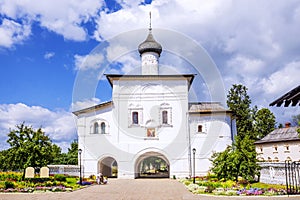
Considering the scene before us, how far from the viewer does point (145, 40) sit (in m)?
31.8

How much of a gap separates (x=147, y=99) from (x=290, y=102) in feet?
74.1

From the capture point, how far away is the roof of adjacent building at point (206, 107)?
92.8ft

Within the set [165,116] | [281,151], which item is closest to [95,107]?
[165,116]

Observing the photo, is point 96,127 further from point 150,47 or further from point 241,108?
point 241,108

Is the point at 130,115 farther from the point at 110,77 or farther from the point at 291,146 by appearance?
the point at 291,146

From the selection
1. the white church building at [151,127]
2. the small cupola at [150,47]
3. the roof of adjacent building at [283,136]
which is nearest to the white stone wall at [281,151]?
the roof of adjacent building at [283,136]

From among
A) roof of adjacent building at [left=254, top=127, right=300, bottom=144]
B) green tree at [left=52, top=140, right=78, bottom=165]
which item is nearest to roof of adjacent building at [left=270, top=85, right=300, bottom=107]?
roof of adjacent building at [left=254, top=127, right=300, bottom=144]

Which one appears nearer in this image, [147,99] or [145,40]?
[147,99]

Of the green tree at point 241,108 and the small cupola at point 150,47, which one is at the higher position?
the small cupola at point 150,47

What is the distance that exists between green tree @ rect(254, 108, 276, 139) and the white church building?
40.6ft

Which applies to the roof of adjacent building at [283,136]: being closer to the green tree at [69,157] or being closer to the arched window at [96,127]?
the arched window at [96,127]

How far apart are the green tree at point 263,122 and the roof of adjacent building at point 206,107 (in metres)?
12.4

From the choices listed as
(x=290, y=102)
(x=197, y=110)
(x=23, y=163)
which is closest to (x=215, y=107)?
(x=197, y=110)

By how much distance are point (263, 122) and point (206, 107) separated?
572 inches
